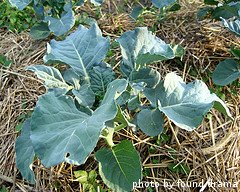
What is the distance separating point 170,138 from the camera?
4.94 ft

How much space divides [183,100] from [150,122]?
5.2 inches

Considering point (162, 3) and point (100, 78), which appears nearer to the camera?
point (100, 78)

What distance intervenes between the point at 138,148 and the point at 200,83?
354 mm

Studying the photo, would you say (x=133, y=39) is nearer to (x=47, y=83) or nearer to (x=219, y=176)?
(x=47, y=83)

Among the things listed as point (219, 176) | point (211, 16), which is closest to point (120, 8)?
point (211, 16)

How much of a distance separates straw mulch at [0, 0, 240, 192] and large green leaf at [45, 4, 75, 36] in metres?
0.13

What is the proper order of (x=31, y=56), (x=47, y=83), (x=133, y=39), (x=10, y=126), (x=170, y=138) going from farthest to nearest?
(x=31, y=56) → (x=10, y=126) → (x=170, y=138) → (x=133, y=39) → (x=47, y=83)

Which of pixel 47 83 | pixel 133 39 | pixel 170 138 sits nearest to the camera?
pixel 47 83

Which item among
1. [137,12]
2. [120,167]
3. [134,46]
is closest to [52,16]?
[137,12]

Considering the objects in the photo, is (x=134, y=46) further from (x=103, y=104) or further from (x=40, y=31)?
(x=40, y=31)

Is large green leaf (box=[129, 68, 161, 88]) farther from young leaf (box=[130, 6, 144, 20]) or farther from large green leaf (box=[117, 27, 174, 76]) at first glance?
young leaf (box=[130, 6, 144, 20])

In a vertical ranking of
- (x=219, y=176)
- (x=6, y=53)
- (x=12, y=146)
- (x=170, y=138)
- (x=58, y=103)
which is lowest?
(x=219, y=176)

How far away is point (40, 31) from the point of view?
6.46 feet

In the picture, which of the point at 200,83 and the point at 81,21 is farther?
the point at 81,21
